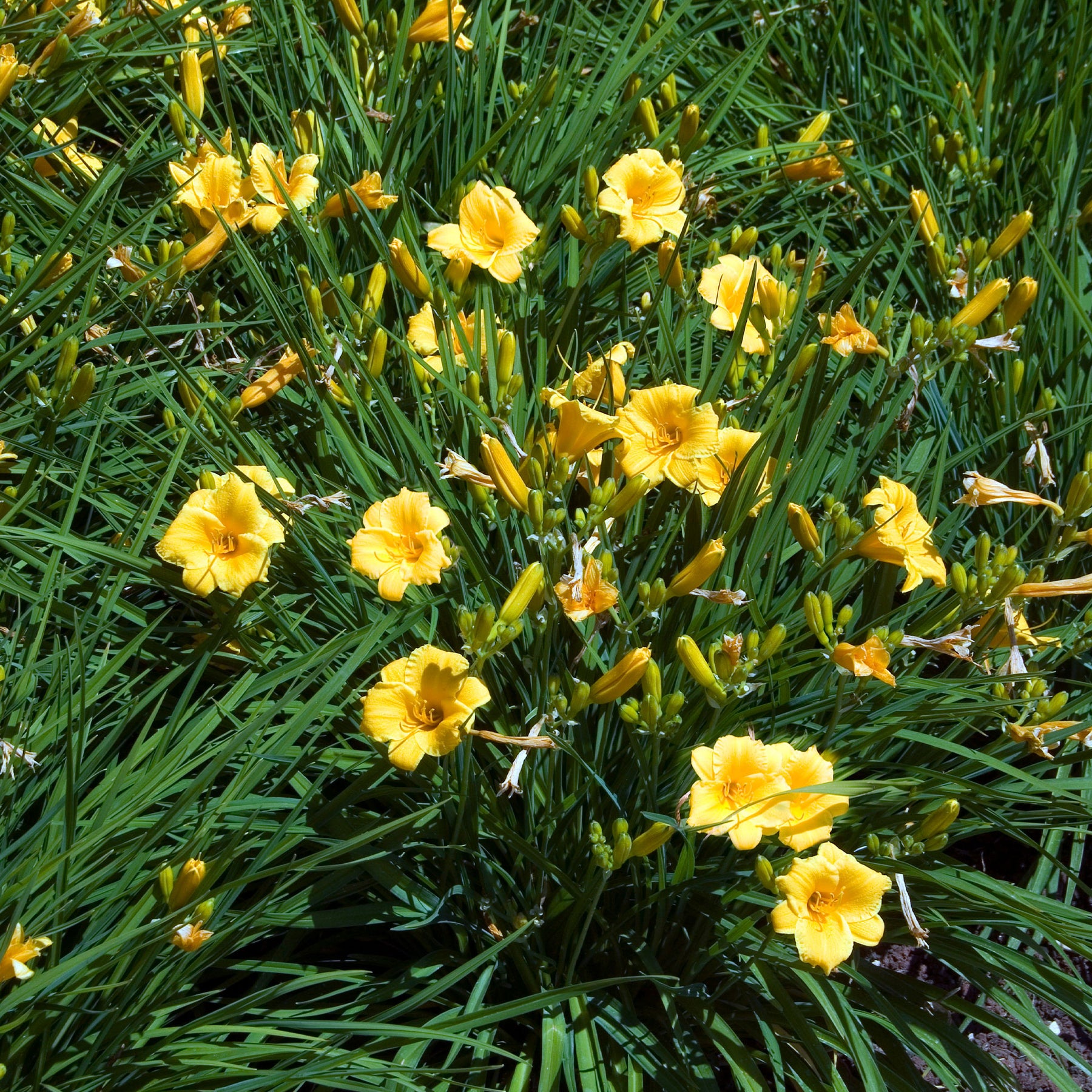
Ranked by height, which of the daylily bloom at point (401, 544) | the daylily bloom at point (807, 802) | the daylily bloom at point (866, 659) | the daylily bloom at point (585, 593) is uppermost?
the daylily bloom at point (401, 544)

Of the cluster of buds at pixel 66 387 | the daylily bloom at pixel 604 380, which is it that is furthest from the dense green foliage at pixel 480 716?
the daylily bloom at pixel 604 380

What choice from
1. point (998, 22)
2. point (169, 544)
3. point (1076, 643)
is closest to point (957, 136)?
point (998, 22)

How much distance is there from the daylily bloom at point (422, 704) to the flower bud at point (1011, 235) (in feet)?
4.55

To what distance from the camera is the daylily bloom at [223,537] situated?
159 cm

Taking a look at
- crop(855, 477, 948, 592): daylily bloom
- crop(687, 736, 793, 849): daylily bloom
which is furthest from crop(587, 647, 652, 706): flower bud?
crop(855, 477, 948, 592): daylily bloom

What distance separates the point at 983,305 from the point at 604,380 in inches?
27.5

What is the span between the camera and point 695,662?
4.89 feet

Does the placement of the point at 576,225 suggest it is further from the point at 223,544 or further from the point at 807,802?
the point at 807,802

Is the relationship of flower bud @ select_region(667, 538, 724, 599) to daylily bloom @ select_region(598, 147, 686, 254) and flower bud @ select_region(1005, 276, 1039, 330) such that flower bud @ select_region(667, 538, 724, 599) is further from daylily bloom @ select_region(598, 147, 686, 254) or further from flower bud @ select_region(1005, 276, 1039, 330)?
flower bud @ select_region(1005, 276, 1039, 330)

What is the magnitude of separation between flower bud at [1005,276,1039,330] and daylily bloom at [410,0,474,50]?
134cm

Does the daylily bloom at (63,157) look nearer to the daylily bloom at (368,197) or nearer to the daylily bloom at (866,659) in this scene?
the daylily bloom at (368,197)

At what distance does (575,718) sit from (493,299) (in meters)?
0.99

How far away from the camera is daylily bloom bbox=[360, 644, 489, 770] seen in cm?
140

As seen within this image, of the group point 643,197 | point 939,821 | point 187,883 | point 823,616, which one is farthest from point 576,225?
point 187,883
